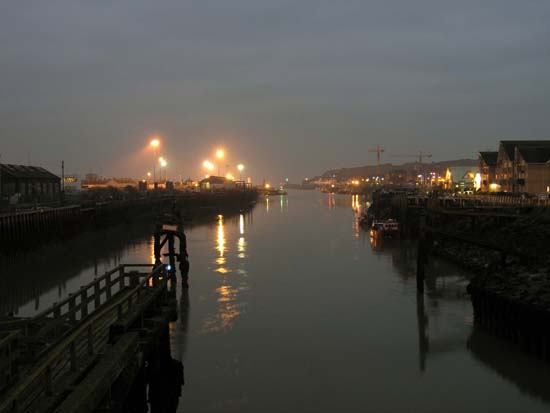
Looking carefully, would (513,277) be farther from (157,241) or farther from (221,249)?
(221,249)

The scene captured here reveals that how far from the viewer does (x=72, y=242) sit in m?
53.5

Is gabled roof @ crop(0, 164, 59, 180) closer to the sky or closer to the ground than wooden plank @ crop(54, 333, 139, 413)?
closer to the sky

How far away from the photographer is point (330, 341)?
22.5m

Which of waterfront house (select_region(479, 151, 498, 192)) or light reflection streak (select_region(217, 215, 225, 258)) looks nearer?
light reflection streak (select_region(217, 215, 225, 258))

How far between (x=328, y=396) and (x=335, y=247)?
3769cm

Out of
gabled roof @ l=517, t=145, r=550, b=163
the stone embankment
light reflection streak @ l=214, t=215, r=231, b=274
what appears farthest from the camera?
gabled roof @ l=517, t=145, r=550, b=163

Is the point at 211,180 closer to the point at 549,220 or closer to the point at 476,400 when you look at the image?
the point at 549,220

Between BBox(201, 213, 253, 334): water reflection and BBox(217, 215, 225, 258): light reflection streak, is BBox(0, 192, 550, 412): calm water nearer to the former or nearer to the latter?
BBox(201, 213, 253, 334): water reflection

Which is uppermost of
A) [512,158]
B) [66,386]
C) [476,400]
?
[512,158]

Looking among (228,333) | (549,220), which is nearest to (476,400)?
(228,333)

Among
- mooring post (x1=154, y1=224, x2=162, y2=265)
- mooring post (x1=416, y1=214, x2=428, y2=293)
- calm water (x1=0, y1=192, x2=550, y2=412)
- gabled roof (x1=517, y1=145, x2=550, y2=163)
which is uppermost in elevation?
gabled roof (x1=517, y1=145, x2=550, y2=163)

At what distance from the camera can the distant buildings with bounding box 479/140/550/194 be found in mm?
74938

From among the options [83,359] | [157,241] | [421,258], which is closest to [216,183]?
[421,258]

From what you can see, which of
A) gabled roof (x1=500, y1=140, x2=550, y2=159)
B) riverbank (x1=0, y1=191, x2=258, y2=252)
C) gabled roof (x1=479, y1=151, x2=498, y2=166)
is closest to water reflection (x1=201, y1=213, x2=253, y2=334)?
riverbank (x1=0, y1=191, x2=258, y2=252)
